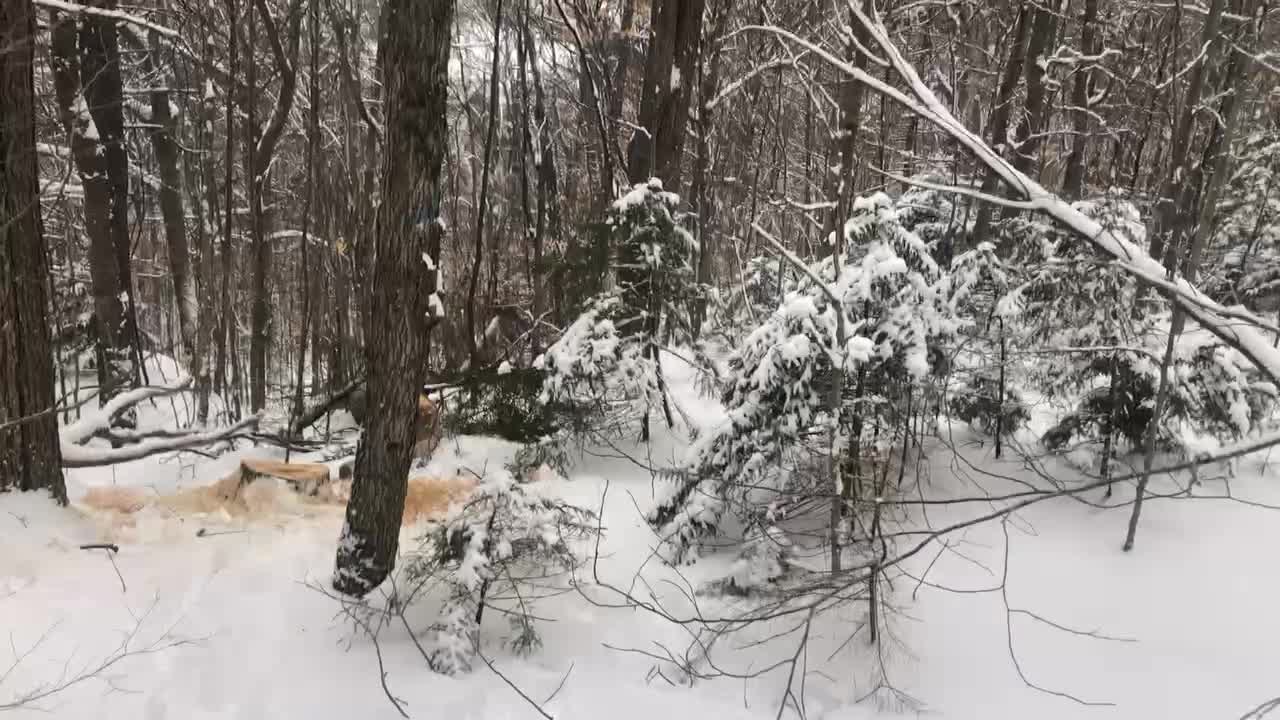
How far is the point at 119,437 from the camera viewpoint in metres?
4.50

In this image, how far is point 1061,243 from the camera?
614 centimetres

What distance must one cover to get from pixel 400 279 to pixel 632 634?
9.37 feet

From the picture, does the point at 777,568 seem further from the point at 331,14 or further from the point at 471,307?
the point at 331,14

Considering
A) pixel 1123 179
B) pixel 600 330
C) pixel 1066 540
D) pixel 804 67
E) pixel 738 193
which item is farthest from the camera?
pixel 738 193

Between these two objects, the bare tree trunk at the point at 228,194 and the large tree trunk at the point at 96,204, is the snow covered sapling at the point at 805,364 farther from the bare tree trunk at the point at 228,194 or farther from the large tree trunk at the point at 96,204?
the bare tree trunk at the point at 228,194

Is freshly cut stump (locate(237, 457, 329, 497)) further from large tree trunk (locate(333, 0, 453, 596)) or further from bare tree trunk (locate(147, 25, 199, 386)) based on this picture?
bare tree trunk (locate(147, 25, 199, 386))

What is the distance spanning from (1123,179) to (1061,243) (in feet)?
31.2

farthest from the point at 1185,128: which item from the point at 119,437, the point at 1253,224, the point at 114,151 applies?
the point at 114,151

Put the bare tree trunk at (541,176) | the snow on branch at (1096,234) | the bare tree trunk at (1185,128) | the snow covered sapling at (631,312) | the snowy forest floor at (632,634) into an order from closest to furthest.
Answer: the snow on branch at (1096,234) → the snowy forest floor at (632,634) → the bare tree trunk at (1185,128) → the snow covered sapling at (631,312) → the bare tree trunk at (541,176)

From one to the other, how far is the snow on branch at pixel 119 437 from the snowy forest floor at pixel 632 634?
15.2 inches

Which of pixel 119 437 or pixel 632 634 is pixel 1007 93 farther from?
pixel 119 437

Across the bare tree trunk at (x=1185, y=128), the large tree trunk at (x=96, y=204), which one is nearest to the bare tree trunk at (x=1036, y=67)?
the bare tree trunk at (x=1185, y=128)

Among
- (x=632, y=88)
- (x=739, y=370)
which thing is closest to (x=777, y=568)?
(x=739, y=370)

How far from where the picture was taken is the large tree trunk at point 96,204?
7789 millimetres
